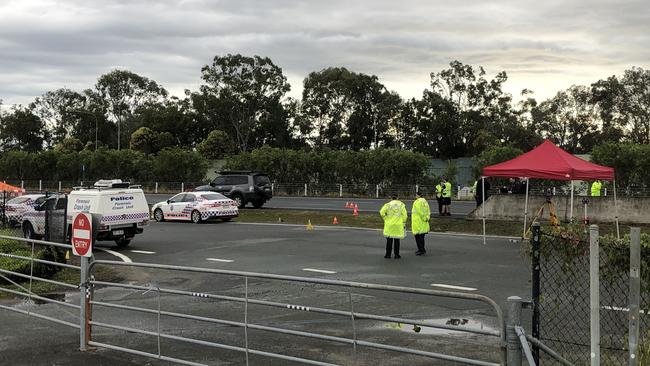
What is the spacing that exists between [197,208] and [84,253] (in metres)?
19.5

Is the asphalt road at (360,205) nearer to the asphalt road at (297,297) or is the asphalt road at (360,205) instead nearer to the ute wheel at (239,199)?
the ute wheel at (239,199)

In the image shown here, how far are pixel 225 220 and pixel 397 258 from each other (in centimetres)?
1375

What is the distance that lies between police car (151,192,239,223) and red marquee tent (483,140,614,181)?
12.5 metres

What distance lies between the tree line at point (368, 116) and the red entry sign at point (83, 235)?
45565 mm

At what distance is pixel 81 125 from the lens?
101312 millimetres

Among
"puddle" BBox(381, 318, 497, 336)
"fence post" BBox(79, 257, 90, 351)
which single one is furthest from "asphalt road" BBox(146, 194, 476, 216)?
"fence post" BBox(79, 257, 90, 351)

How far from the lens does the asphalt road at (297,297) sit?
7.19m

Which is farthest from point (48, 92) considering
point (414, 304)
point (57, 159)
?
point (414, 304)

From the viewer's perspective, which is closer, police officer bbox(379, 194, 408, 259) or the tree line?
police officer bbox(379, 194, 408, 259)

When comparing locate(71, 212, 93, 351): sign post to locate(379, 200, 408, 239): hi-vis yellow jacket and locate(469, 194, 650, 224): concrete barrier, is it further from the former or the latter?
locate(469, 194, 650, 224): concrete barrier

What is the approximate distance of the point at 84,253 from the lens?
7.22 meters

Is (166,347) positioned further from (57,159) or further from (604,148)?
(57,159)

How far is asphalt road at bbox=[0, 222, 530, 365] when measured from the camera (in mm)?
7191

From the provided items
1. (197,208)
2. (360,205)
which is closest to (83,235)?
(197,208)
